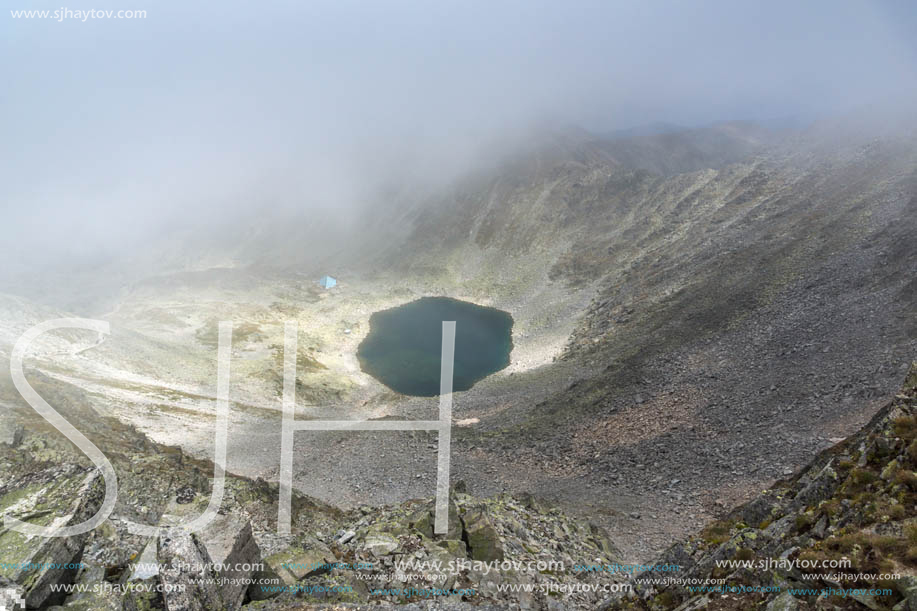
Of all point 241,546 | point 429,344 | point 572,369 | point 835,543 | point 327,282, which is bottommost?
point 429,344

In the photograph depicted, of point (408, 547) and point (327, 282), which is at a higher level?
point (408, 547)

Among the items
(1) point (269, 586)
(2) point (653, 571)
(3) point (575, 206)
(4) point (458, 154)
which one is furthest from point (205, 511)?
(4) point (458, 154)

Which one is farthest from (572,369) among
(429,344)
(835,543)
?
(835,543)

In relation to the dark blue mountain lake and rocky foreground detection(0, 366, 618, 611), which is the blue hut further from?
rocky foreground detection(0, 366, 618, 611)

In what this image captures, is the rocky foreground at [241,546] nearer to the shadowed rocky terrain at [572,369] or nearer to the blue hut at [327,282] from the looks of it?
the shadowed rocky terrain at [572,369]

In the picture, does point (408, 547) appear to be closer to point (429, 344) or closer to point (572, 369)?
point (572, 369)

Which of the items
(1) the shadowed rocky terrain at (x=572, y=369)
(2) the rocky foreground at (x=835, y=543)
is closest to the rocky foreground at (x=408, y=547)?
(2) the rocky foreground at (x=835, y=543)
